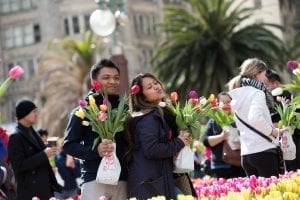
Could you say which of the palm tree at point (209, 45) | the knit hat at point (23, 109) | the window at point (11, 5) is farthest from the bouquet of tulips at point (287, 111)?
the window at point (11, 5)

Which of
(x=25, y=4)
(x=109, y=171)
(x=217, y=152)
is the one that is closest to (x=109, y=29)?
(x=217, y=152)

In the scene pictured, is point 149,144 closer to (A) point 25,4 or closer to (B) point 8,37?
(A) point 25,4

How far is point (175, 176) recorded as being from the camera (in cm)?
743

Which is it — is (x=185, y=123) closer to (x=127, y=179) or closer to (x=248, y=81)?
(x=127, y=179)

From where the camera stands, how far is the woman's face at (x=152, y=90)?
7246 mm

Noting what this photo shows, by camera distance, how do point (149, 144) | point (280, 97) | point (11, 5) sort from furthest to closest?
point (11, 5)
point (280, 97)
point (149, 144)

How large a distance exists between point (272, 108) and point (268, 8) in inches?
1826

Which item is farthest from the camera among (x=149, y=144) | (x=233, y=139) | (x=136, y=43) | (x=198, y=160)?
(x=136, y=43)

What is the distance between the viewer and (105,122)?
711 cm

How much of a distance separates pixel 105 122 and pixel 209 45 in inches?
1006

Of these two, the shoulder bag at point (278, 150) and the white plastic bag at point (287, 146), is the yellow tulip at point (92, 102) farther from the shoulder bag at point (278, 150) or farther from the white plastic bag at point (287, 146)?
the white plastic bag at point (287, 146)

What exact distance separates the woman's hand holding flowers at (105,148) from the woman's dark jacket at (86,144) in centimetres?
14

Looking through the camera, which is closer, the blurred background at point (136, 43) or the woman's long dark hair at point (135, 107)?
the woman's long dark hair at point (135, 107)

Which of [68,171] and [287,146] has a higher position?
[287,146]
